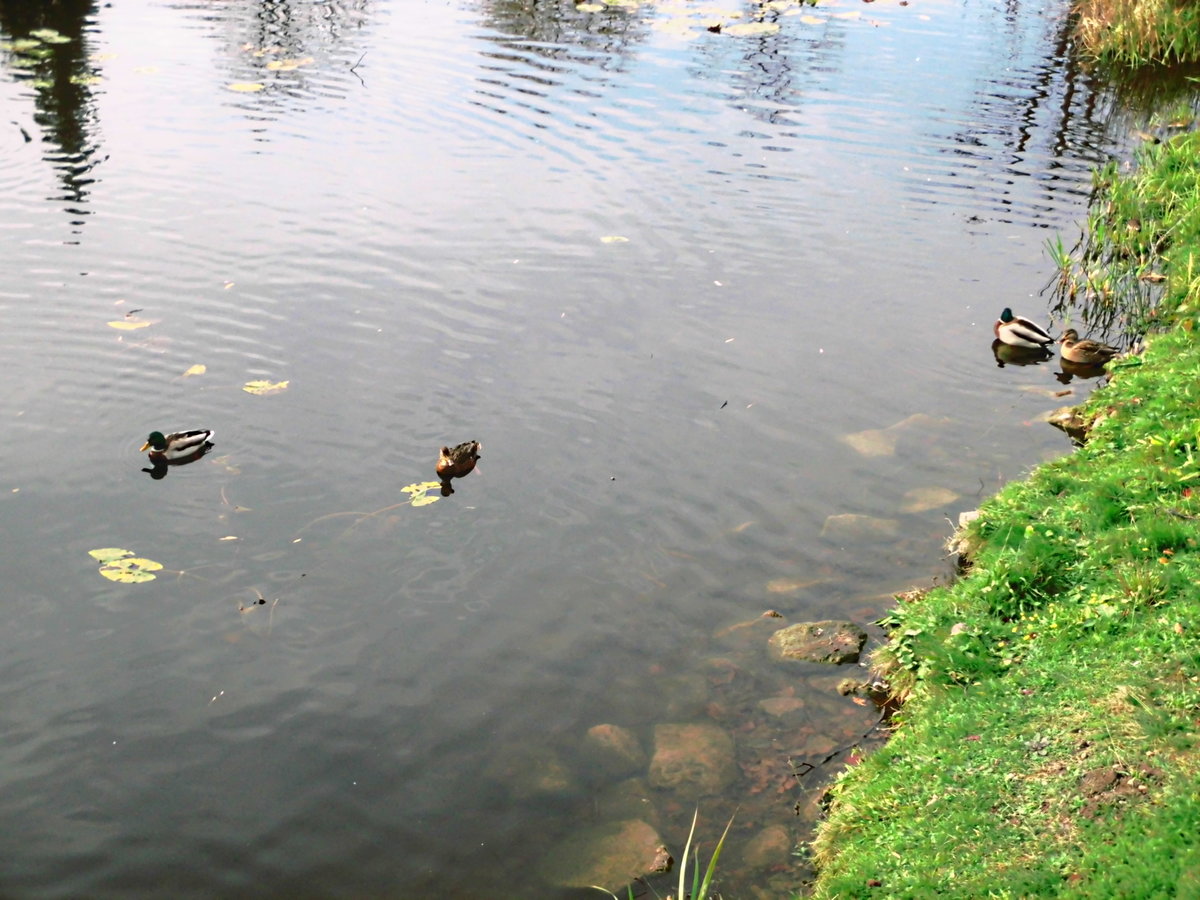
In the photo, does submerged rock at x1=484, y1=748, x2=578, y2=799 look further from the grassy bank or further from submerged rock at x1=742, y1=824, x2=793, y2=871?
the grassy bank

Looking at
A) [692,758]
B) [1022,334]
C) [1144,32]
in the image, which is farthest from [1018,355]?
[1144,32]

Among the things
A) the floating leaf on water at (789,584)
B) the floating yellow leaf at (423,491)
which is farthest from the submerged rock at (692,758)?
the floating yellow leaf at (423,491)

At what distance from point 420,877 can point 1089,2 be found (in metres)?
26.2

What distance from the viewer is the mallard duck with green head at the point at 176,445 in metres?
10.6

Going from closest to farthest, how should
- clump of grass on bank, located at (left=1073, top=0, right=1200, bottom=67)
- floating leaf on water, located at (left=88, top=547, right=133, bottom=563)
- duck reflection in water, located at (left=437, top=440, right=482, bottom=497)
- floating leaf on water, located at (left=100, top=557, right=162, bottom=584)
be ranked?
floating leaf on water, located at (left=100, top=557, right=162, bottom=584)
floating leaf on water, located at (left=88, top=547, right=133, bottom=563)
duck reflection in water, located at (left=437, top=440, right=482, bottom=497)
clump of grass on bank, located at (left=1073, top=0, right=1200, bottom=67)

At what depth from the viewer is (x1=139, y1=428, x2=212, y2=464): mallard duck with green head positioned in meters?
10.6

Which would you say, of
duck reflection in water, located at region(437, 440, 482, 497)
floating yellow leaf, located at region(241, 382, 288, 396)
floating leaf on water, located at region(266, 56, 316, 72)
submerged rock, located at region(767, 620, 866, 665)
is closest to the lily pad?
duck reflection in water, located at region(437, 440, 482, 497)

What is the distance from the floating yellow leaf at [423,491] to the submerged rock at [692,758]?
3.52 meters

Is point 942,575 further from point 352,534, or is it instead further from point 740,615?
point 352,534

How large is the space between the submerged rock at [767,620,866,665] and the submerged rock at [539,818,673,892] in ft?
6.59

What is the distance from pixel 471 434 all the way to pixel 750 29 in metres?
20.5

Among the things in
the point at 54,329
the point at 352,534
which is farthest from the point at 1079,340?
the point at 54,329

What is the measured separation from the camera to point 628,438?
11234 mm

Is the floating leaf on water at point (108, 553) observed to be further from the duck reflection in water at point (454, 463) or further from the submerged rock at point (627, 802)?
the submerged rock at point (627, 802)
